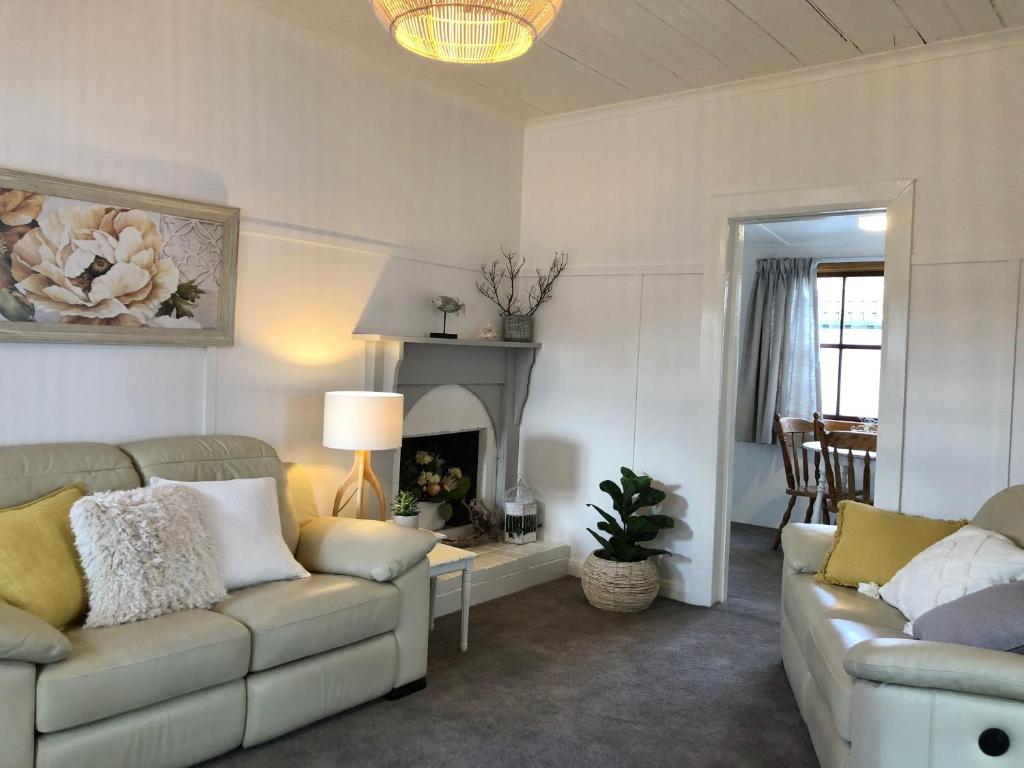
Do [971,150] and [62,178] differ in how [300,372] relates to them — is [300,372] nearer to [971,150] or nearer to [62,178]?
[62,178]

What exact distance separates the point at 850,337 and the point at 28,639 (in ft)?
19.9

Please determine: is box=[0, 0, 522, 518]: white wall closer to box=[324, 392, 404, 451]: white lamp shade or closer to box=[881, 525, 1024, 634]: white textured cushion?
box=[324, 392, 404, 451]: white lamp shade

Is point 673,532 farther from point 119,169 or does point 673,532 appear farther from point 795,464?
point 119,169

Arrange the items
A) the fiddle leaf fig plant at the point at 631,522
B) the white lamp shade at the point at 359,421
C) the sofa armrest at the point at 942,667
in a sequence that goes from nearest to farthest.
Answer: the sofa armrest at the point at 942,667, the white lamp shade at the point at 359,421, the fiddle leaf fig plant at the point at 631,522

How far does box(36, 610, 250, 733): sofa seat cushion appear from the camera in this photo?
2051 mm

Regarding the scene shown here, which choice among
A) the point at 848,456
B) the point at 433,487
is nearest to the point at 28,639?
the point at 433,487

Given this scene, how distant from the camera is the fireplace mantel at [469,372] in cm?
396

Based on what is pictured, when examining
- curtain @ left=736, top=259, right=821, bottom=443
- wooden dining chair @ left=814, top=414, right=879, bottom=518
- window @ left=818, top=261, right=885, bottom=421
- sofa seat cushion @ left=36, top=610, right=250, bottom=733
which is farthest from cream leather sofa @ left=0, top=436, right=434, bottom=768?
window @ left=818, top=261, right=885, bottom=421

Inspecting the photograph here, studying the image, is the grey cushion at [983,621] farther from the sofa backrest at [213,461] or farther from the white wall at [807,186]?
the sofa backrest at [213,461]

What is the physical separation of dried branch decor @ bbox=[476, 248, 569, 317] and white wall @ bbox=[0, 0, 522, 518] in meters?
0.18

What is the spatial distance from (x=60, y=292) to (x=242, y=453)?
0.88 metres

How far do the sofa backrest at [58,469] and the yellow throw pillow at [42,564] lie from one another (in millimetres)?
113

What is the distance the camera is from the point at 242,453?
321 centimetres

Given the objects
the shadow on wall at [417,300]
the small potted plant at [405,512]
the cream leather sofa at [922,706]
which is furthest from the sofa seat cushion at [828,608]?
the shadow on wall at [417,300]
